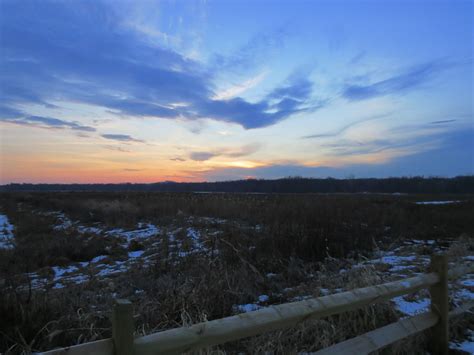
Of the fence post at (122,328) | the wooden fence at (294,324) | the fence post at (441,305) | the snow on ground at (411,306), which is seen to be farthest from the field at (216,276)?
the fence post at (122,328)

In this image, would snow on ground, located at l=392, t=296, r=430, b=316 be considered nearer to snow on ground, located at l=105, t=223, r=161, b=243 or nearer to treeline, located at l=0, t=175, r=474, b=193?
snow on ground, located at l=105, t=223, r=161, b=243

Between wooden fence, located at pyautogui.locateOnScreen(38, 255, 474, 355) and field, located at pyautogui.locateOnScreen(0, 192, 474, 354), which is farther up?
wooden fence, located at pyautogui.locateOnScreen(38, 255, 474, 355)

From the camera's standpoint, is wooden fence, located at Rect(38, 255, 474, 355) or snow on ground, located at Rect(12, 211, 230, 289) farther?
snow on ground, located at Rect(12, 211, 230, 289)

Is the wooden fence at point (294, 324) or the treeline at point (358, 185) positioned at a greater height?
the treeline at point (358, 185)

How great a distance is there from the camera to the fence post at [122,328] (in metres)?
1.56

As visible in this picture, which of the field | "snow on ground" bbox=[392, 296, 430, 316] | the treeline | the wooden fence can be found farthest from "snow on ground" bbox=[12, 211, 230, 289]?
the treeline

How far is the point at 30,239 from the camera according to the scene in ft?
41.0

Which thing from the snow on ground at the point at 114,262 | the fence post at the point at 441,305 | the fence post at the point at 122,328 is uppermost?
the fence post at the point at 122,328

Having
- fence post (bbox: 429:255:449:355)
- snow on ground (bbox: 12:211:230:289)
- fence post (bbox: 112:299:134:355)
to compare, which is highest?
fence post (bbox: 112:299:134:355)

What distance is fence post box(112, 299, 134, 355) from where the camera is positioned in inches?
61.6

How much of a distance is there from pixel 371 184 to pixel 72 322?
109 metres

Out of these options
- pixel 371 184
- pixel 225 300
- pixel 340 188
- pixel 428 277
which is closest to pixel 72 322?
pixel 225 300

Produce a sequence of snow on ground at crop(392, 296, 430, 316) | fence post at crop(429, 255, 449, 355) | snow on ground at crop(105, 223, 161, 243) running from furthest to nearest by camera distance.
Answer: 1. snow on ground at crop(105, 223, 161, 243)
2. snow on ground at crop(392, 296, 430, 316)
3. fence post at crop(429, 255, 449, 355)

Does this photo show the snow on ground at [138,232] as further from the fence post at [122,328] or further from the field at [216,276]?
the fence post at [122,328]
